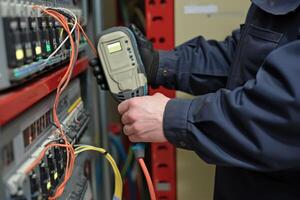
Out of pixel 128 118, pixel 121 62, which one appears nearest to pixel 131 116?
pixel 128 118

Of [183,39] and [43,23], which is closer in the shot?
[43,23]

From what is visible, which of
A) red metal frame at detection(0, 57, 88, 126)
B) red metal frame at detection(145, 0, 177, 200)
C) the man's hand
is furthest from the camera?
red metal frame at detection(145, 0, 177, 200)

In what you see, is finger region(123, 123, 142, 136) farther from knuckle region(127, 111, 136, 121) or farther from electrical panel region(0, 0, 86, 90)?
electrical panel region(0, 0, 86, 90)

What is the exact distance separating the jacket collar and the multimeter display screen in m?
0.32

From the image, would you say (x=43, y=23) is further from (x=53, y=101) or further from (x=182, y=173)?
(x=182, y=173)

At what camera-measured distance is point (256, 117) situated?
66 cm

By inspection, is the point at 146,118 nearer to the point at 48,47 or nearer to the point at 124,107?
the point at 124,107

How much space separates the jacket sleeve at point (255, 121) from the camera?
64 cm

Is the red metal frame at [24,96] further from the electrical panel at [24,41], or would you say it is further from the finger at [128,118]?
→ the finger at [128,118]

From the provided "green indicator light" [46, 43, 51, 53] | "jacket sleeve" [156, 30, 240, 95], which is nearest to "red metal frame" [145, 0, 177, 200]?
"jacket sleeve" [156, 30, 240, 95]

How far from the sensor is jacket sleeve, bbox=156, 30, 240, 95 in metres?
1.04

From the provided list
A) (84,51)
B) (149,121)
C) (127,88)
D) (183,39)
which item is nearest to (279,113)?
(149,121)

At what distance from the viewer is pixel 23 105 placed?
0.57 metres

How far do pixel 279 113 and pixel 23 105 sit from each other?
1.37ft
